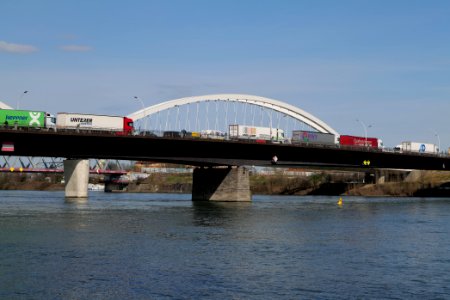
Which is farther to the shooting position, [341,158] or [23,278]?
[341,158]

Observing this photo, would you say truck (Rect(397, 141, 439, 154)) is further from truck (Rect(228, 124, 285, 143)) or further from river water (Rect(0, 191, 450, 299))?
river water (Rect(0, 191, 450, 299))

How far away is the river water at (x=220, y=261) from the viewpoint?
31406mm

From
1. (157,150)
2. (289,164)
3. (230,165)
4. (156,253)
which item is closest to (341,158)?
(289,164)

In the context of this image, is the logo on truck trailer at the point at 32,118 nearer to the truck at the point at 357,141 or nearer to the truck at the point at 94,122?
the truck at the point at 94,122

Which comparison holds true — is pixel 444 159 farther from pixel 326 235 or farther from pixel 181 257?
pixel 181 257

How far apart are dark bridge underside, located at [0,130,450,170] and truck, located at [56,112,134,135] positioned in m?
5.08

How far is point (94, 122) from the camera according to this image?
112062 mm

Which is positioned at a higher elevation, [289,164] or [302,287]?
[289,164]

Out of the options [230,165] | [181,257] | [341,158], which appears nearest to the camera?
[181,257]

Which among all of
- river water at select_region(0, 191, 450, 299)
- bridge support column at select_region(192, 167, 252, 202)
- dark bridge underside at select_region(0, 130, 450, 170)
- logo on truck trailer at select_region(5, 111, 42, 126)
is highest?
logo on truck trailer at select_region(5, 111, 42, 126)

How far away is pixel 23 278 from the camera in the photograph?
1315 inches

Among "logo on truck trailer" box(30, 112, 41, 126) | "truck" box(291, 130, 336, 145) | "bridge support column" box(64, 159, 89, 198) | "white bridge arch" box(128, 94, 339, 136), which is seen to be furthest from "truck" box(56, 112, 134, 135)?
"truck" box(291, 130, 336, 145)

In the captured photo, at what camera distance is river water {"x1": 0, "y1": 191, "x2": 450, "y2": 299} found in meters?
31.4

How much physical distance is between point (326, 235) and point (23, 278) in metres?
29.5
